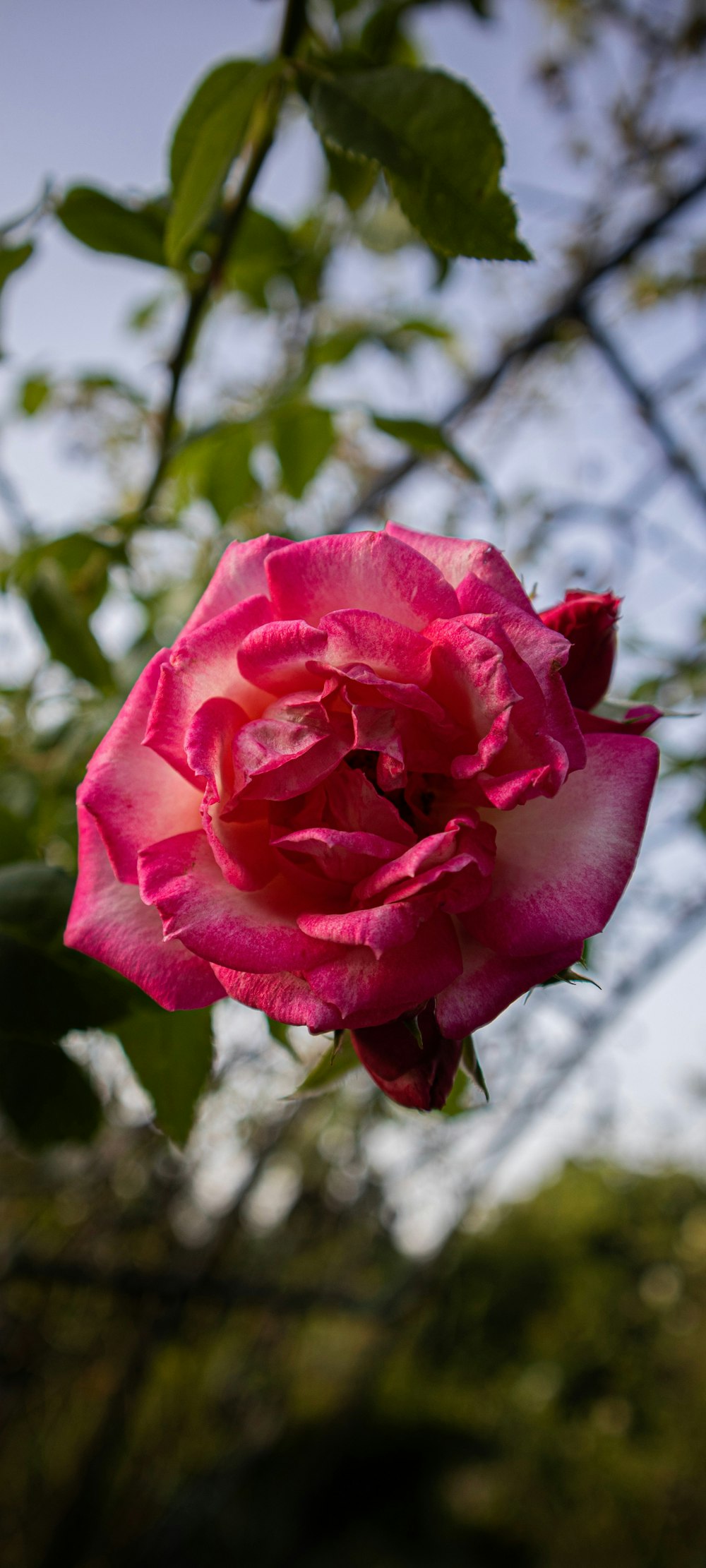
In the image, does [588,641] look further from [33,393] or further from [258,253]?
[33,393]

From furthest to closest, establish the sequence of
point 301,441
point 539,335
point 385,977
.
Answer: point 539,335 → point 301,441 → point 385,977

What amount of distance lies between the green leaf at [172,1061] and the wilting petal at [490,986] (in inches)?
8.0

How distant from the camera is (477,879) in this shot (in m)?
0.27

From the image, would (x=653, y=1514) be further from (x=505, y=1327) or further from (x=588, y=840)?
(x=588, y=840)

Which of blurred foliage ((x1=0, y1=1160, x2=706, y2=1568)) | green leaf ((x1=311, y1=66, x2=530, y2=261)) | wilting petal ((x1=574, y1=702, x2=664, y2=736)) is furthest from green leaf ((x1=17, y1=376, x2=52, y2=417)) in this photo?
blurred foliage ((x1=0, y1=1160, x2=706, y2=1568))

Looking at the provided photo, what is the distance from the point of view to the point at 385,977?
25 centimetres

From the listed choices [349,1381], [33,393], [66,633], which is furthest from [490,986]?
[349,1381]

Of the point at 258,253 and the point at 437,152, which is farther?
the point at 258,253

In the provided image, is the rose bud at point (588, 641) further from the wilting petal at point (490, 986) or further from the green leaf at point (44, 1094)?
the green leaf at point (44, 1094)

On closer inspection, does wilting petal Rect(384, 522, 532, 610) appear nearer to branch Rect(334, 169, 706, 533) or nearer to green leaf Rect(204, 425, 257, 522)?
green leaf Rect(204, 425, 257, 522)

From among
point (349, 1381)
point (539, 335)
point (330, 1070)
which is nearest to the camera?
point (330, 1070)

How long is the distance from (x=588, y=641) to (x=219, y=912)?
0.53ft

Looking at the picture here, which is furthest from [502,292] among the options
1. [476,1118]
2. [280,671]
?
[476,1118]

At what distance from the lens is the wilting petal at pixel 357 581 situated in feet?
0.94
